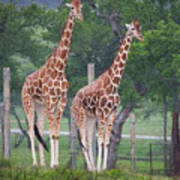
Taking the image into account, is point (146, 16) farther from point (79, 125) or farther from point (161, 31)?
point (79, 125)

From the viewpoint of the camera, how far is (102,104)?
7.80 m

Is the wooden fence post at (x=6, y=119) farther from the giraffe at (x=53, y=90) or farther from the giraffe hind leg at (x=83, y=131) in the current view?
the giraffe hind leg at (x=83, y=131)

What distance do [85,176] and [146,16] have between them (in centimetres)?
631

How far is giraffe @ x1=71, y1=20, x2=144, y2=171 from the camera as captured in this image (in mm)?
7805

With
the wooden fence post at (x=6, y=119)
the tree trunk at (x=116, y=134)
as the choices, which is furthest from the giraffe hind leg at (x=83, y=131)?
the tree trunk at (x=116, y=134)

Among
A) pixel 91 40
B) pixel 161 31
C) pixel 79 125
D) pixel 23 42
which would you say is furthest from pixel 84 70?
pixel 79 125

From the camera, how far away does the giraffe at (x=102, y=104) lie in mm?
7805

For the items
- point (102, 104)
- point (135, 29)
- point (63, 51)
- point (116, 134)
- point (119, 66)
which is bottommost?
point (116, 134)

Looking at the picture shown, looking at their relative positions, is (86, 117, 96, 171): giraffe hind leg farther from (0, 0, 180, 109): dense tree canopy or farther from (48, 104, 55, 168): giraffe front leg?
(0, 0, 180, 109): dense tree canopy

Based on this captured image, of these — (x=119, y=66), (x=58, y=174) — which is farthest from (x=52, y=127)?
(x=119, y=66)

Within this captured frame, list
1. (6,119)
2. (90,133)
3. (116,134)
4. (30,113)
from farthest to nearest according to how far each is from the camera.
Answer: (116,134), (6,119), (90,133), (30,113)

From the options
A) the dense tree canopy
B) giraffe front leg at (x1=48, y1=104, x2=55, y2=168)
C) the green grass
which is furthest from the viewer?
the dense tree canopy

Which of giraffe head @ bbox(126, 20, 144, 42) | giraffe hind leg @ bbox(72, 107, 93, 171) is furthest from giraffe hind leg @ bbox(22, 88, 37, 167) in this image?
giraffe head @ bbox(126, 20, 144, 42)

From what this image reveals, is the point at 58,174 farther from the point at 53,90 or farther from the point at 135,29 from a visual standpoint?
the point at 135,29
